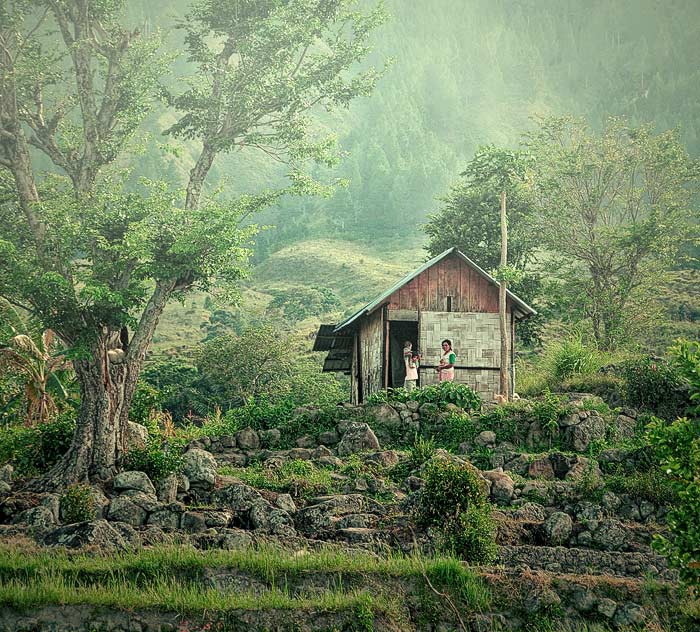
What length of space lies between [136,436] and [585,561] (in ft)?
36.5

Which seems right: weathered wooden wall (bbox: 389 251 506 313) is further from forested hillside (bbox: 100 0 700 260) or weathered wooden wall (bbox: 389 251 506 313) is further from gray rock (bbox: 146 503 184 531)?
forested hillside (bbox: 100 0 700 260)

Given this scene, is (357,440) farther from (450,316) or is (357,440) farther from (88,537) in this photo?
(88,537)

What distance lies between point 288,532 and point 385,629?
342 centimetres

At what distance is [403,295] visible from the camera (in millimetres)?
26141

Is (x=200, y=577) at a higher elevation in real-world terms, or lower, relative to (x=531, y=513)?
lower

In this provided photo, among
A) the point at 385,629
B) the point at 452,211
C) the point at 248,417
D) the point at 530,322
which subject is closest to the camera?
the point at 385,629

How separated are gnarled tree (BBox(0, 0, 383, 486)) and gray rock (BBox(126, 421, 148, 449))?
0.37m

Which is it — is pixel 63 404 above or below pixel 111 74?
below

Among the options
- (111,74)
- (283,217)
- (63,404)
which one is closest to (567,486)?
(63,404)

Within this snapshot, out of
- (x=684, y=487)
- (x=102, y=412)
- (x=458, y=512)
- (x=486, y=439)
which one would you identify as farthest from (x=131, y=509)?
(x=684, y=487)

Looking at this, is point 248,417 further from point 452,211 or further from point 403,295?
point 452,211

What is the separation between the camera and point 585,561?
13.4 meters

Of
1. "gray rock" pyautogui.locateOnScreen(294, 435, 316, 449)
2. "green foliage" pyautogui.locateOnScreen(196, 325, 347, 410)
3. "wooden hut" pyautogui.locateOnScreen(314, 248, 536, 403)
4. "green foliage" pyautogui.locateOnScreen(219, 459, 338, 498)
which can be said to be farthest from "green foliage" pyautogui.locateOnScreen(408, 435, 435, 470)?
"green foliage" pyautogui.locateOnScreen(196, 325, 347, 410)

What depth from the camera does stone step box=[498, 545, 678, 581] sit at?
1314 centimetres
